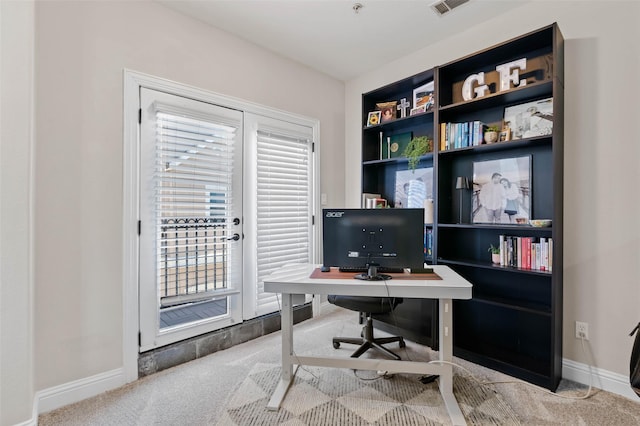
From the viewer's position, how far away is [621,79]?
1997 mm

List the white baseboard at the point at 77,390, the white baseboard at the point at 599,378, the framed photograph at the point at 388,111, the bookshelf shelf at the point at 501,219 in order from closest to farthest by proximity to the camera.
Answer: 1. the white baseboard at the point at 77,390
2. the white baseboard at the point at 599,378
3. the bookshelf shelf at the point at 501,219
4. the framed photograph at the point at 388,111

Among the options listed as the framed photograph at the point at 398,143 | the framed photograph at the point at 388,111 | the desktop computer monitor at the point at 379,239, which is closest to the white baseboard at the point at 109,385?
the desktop computer monitor at the point at 379,239

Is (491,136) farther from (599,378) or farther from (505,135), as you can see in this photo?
(599,378)

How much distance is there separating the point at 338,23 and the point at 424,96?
1045 mm

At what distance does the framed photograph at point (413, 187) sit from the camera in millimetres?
3043

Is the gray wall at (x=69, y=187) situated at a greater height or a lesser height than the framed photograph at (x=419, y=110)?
lesser

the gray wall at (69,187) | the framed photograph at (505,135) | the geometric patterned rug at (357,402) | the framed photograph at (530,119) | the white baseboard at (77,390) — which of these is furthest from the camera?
the framed photograph at (505,135)

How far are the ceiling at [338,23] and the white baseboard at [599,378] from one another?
279 centimetres

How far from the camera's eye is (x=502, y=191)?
248cm

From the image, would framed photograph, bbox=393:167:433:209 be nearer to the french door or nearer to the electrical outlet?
the electrical outlet

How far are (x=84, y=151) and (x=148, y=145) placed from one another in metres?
0.40

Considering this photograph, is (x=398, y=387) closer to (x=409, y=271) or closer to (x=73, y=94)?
(x=409, y=271)

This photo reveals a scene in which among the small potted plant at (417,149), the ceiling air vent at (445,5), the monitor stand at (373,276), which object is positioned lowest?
the monitor stand at (373,276)

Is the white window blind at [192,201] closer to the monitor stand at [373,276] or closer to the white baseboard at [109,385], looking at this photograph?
the white baseboard at [109,385]
